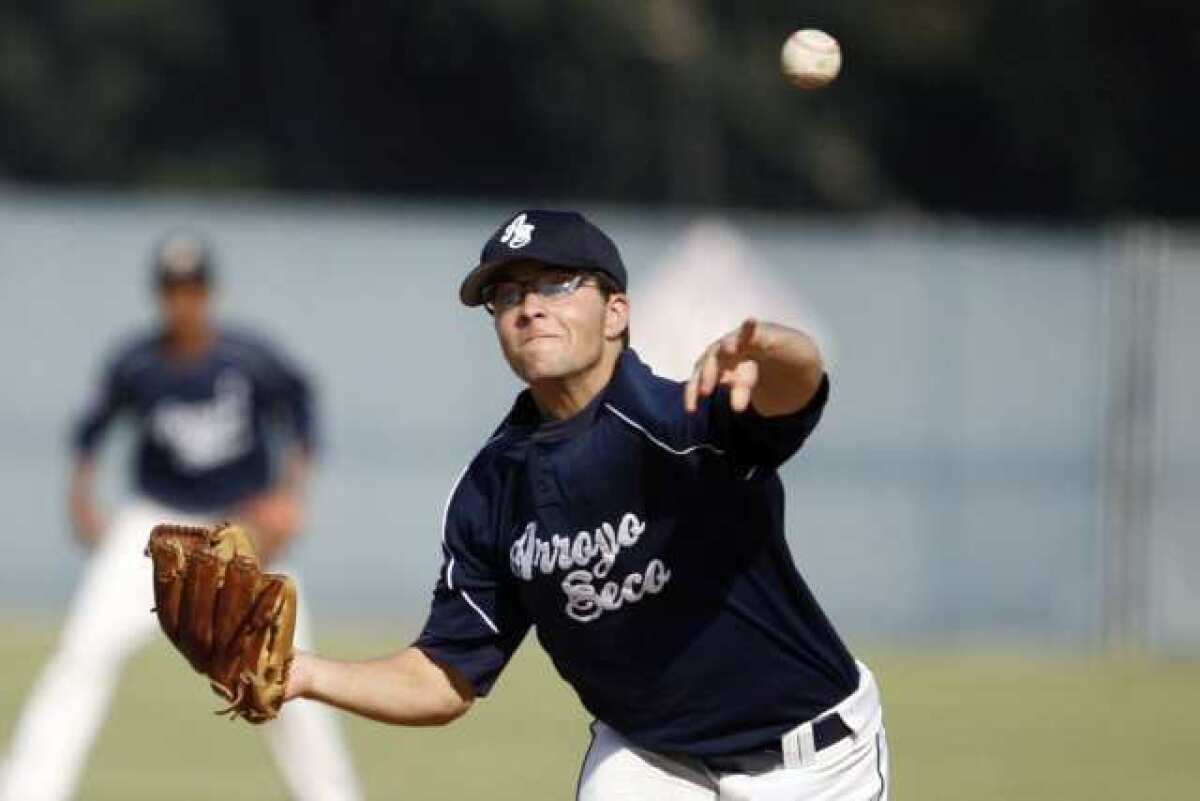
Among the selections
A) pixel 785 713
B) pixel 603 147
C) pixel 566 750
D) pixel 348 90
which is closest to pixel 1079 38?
pixel 603 147

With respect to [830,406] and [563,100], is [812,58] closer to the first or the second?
[830,406]

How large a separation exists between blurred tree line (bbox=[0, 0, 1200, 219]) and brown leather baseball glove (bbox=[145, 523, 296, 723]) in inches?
926

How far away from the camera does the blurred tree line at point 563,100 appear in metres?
29.3

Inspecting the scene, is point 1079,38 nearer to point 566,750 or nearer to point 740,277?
point 740,277

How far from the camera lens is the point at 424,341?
57.1ft

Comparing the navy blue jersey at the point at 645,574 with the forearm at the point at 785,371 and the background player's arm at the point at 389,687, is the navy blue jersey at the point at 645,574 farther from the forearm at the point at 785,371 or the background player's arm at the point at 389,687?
the forearm at the point at 785,371

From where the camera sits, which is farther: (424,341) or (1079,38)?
(1079,38)

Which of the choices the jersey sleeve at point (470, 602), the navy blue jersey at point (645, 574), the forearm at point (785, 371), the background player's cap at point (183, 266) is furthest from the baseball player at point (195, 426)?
the forearm at point (785, 371)

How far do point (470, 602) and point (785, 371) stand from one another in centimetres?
103

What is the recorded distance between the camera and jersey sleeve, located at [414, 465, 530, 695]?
18.2 ft

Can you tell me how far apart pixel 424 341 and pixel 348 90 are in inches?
527

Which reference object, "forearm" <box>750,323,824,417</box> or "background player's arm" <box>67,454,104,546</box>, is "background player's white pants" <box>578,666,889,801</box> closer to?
"forearm" <box>750,323,824,417</box>

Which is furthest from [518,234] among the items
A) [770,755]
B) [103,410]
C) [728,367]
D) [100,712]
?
[103,410]

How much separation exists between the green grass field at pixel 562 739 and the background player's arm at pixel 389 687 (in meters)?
4.15
